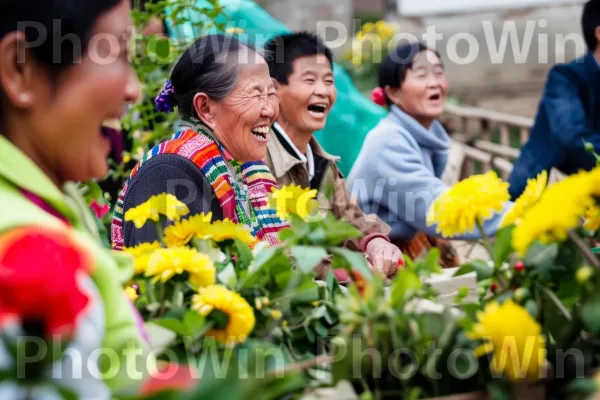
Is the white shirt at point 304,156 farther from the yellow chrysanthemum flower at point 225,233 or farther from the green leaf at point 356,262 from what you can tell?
the green leaf at point 356,262

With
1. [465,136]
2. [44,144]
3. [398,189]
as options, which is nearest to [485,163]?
[465,136]

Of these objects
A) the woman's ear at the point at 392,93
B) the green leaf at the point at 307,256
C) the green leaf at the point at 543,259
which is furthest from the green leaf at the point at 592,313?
the woman's ear at the point at 392,93

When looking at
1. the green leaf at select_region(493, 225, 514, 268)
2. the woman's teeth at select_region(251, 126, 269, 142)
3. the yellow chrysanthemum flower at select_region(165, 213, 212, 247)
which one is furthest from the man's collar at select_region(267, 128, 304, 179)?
the green leaf at select_region(493, 225, 514, 268)

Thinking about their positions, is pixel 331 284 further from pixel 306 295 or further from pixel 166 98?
pixel 166 98

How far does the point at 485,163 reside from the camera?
5.07 m

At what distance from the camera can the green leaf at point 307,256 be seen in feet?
4.49

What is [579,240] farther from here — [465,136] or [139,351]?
[465,136]

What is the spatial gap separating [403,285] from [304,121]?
6.30 ft

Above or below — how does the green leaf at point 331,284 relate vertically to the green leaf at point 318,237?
below

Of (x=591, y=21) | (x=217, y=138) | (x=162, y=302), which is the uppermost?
(x=591, y=21)

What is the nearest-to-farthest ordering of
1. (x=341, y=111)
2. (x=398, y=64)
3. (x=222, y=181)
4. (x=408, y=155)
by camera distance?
(x=222, y=181)
(x=408, y=155)
(x=398, y=64)
(x=341, y=111)

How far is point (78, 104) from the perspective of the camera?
4.07 feet

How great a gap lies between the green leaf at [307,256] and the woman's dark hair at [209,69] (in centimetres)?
118

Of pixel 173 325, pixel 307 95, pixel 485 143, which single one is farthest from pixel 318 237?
pixel 485 143
